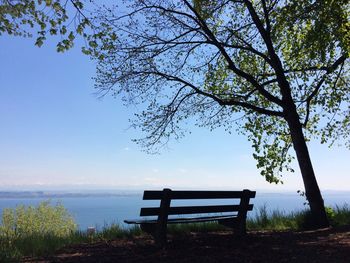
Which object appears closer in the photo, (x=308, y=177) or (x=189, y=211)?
(x=189, y=211)

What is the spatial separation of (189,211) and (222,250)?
4.08 feet

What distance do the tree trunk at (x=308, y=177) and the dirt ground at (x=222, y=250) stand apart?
174cm

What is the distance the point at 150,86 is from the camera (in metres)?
13.1

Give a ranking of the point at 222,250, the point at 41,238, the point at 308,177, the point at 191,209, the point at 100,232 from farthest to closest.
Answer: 1. the point at 308,177
2. the point at 100,232
3. the point at 41,238
4. the point at 191,209
5. the point at 222,250

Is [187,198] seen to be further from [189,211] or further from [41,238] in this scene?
[41,238]

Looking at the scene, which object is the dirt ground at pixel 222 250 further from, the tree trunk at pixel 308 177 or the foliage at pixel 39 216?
the foliage at pixel 39 216

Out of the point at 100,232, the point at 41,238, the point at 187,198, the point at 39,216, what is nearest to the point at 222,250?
the point at 187,198

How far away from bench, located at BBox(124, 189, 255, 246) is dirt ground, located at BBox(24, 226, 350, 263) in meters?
0.33

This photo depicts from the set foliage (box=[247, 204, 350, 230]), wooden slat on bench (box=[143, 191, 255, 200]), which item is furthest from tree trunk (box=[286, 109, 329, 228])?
wooden slat on bench (box=[143, 191, 255, 200])

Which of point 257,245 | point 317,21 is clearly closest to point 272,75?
point 317,21

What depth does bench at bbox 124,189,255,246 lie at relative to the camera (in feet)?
24.8

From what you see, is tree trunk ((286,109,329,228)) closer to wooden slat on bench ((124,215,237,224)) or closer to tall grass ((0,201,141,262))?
wooden slat on bench ((124,215,237,224))

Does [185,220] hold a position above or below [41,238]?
above

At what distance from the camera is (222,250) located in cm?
711
